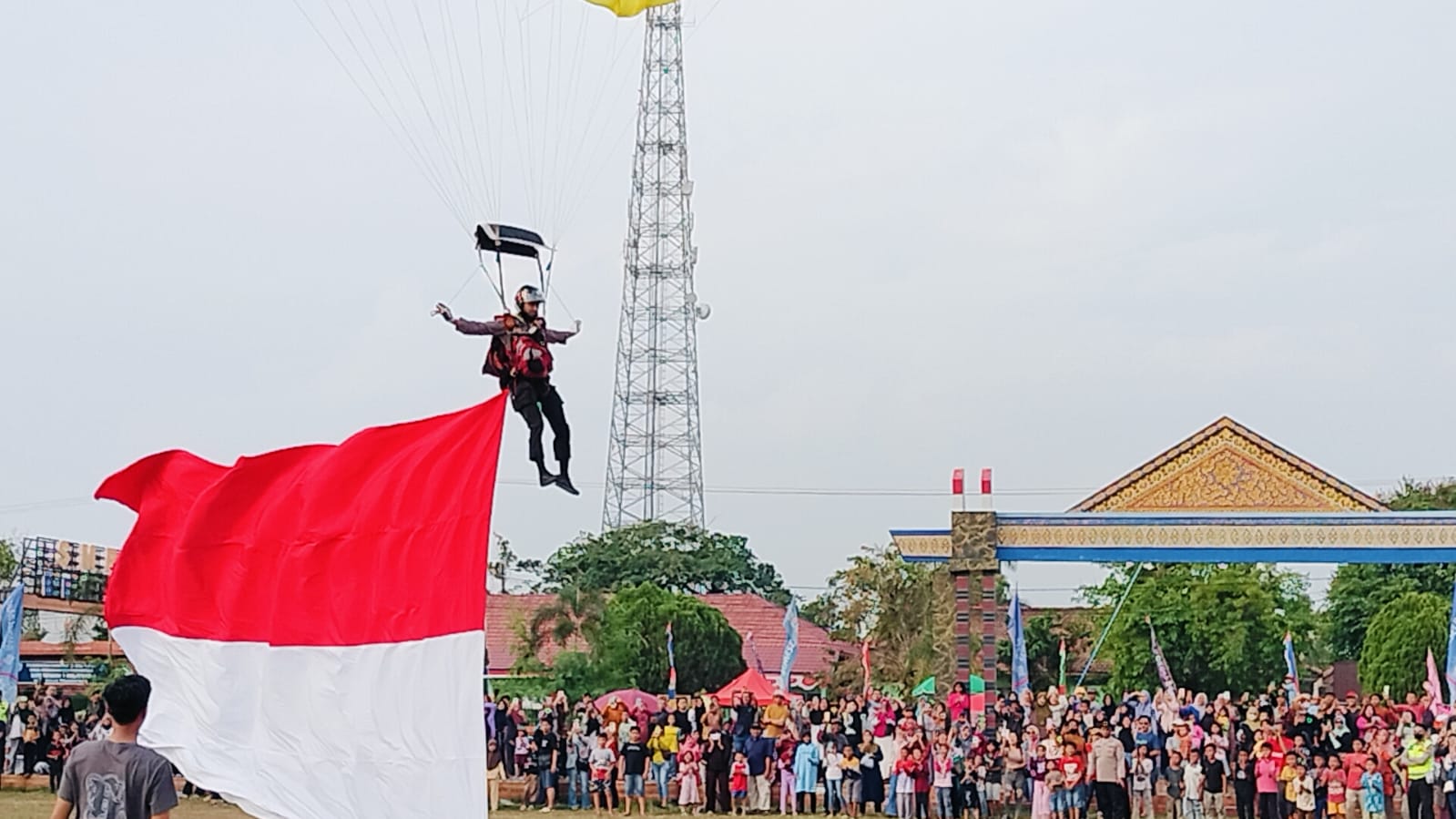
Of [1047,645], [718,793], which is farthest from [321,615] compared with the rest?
[1047,645]

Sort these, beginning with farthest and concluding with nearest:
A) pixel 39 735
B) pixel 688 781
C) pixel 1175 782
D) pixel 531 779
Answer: pixel 39 735 < pixel 531 779 < pixel 688 781 < pixel 1175 782

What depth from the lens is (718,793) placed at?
20.4 m

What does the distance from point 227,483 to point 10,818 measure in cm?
1012

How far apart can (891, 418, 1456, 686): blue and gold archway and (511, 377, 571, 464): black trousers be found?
12.5 meters

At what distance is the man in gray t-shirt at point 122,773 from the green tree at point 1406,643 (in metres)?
33.6

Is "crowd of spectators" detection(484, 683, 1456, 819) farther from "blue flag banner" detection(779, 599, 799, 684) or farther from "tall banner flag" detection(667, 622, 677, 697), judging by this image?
"blue flag banner" detection(779, 599, 799, 684)

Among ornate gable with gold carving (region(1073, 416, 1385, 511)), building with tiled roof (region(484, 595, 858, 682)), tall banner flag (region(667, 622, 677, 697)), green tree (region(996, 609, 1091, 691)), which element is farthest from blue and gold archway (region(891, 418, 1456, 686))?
building with tiled roof (region(484, 595, 858, 682))

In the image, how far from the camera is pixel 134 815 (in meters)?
5.54

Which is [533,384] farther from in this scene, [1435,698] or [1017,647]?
Answer: [1017,647]

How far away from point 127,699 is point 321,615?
363 centimetres

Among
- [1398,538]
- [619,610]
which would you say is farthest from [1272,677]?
[1398,538]

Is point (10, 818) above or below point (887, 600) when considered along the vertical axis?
below

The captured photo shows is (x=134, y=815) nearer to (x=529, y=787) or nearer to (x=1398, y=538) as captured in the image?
(x=529, y=787)

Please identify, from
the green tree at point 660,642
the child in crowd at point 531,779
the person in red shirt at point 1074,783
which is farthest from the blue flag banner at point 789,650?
the green tree at point 660,642
